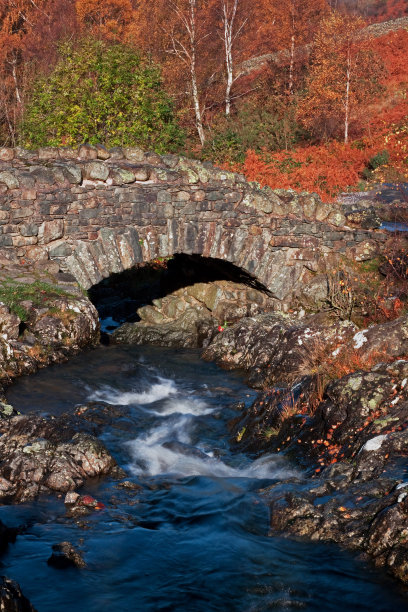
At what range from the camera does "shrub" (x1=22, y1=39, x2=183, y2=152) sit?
963 inches

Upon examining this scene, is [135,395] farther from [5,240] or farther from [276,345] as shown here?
[5,240]

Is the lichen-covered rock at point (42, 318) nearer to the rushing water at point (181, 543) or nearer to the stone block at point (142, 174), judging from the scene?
the rushing water at point (181, 543)

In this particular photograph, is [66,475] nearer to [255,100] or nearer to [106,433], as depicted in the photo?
[106,433]

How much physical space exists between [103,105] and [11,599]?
21.4 metres

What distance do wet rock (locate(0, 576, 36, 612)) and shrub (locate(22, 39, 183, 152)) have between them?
20.1m

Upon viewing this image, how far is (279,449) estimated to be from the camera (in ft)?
32.3

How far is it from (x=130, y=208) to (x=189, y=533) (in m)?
8.39

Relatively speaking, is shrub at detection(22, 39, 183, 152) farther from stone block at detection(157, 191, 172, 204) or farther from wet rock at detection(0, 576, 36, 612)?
wet rock at detection(0, 576, 36, 612)

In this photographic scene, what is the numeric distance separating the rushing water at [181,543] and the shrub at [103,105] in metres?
14.6

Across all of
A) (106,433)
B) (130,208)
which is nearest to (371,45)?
(130,208)

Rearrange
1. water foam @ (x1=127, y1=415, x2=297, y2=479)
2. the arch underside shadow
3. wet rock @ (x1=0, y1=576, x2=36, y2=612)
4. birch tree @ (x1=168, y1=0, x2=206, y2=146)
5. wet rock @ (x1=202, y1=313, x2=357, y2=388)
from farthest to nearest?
birch tree @ (x1=168, y1=0, x2=206, y2=146)
the arch underside shadow
wet rock @ (x1=202, y1=313, x2=357, y2=388)
water foam @ (x1=127, y1=415, x2=297, y2=479)
wet rock @ (x1=0, y1=576, x2=36, y2=612)

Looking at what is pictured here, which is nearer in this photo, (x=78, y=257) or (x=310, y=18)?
(x=78, y=257)

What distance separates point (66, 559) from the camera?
6984 mm

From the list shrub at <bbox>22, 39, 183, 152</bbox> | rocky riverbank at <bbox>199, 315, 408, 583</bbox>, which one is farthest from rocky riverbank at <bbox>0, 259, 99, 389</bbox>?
shrub at <bbox>22, 39, 183, 152</bbox>
